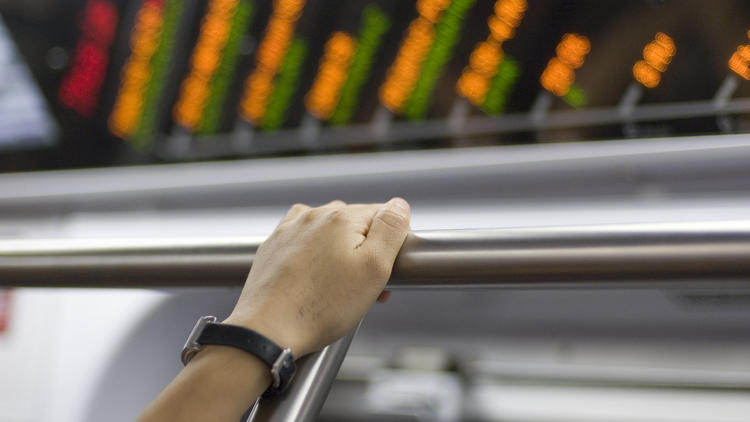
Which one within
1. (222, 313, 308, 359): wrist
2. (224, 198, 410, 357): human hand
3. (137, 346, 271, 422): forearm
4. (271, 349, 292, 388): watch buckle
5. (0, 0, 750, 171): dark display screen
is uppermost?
(0, 0, 750, 171): dark display screen

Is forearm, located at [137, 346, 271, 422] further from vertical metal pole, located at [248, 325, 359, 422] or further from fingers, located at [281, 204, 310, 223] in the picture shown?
fingers, located at [281, 204, 310, 223]

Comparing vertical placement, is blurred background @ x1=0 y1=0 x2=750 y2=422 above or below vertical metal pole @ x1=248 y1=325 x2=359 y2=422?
above

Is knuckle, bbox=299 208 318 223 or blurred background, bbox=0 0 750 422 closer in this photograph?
knuckle, bbox=299 208 318 223

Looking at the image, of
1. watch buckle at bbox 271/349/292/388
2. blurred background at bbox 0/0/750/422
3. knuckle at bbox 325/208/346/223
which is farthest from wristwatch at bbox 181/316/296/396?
blurred background at bbox 0/0/750/422

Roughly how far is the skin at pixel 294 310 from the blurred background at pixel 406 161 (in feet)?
1.88

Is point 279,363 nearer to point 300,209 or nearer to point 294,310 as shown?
point 294,310

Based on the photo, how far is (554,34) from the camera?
104 centimetres

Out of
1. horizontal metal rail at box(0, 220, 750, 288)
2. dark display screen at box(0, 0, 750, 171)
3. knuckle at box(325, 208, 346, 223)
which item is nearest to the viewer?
horizontal metal rail at box(0, 220, 750, 288)

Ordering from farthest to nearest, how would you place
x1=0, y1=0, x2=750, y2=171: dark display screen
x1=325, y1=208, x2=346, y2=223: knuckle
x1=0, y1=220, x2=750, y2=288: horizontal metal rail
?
x1=0, y1=0, x2=750, y2=171: dark display screen, x1=325, y1=208, x2=346, y2=223: knuckle, x1=0, y1=220, x2=750, y2=288: horizontal metal rail

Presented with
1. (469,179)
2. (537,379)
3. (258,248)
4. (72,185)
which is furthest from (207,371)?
(72,185)

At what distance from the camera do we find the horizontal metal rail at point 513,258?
400mm

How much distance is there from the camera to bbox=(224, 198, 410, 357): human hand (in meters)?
0.48

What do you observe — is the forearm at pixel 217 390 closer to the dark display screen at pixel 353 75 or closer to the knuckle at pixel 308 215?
the knuckle at pixel 308 215

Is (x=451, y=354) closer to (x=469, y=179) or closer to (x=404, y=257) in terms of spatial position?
(x=469, y=179)
